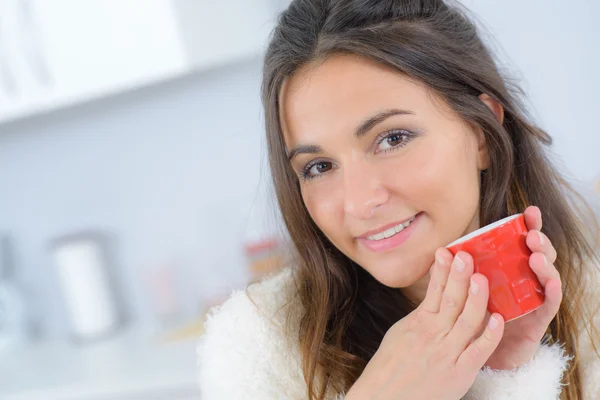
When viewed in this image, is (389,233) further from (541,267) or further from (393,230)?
(541,267)

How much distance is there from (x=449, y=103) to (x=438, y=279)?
285 mm

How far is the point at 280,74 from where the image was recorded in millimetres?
1022

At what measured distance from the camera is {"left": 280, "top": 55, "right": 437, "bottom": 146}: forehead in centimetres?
93

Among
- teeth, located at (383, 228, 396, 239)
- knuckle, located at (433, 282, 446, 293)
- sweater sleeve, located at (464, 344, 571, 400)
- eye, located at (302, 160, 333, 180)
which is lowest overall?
sweater sleeve, located at (464, 344, 571, 400)

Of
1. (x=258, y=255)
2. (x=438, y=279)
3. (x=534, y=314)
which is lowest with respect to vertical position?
(x=258, y=255)

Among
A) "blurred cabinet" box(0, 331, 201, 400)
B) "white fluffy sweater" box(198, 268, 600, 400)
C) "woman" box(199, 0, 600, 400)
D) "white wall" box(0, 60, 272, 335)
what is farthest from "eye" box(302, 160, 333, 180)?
"white wall" box(0, 60, 272, 335)

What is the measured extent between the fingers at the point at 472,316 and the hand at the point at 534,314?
7 cm

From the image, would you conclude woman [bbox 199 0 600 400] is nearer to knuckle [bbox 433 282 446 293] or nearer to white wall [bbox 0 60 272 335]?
knuckle [bbox 433 282 446 293]

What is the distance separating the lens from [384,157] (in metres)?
0.94

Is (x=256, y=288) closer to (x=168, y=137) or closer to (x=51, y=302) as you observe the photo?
(x=168, y=137)

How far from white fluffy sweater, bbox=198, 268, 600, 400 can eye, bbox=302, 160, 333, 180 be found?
0.79 feet

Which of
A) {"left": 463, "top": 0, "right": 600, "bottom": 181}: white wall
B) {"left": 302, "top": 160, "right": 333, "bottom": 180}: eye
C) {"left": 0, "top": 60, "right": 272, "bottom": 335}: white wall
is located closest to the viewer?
{"left": 302, "top": 160, "right": 333, "bottom": 180}: eye

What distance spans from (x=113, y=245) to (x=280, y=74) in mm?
1298

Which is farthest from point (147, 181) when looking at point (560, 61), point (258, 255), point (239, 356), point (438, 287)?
point (438, 287)
